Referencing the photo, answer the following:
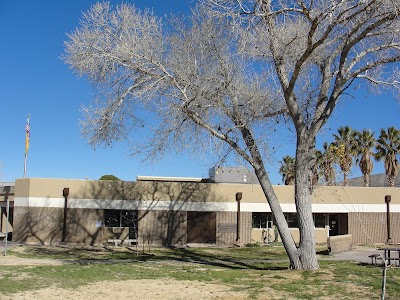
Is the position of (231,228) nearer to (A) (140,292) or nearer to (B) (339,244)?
(B) (339,244)

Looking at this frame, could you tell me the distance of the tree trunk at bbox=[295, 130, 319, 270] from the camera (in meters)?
16.1

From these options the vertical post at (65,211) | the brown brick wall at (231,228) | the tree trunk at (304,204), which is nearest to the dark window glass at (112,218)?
the vertical post at (65,211)

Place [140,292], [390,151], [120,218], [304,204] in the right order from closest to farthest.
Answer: [140,292] < [304,204] < [120,218] < [390,151]

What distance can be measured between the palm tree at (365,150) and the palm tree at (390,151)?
2.37ft

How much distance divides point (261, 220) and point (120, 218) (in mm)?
9165

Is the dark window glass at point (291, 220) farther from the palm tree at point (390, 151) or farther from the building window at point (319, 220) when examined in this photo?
the palm tree at point (390, 151)

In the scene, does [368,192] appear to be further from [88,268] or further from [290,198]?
[88,268]

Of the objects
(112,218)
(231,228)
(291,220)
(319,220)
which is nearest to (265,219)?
(291,220)

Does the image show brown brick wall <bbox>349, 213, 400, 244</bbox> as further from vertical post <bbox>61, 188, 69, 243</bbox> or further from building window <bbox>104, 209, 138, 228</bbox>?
vertical post <bbox>61, 188, 69, 243</bbox>

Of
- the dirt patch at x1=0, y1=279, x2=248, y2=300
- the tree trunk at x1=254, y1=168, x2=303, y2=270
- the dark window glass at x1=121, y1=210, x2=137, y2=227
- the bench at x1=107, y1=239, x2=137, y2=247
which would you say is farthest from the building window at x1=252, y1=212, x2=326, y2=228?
the dirt patch at x1=0, y1=279, x2=248, y2=300

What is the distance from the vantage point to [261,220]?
32844mm

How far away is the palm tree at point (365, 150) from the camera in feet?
144

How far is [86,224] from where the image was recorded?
30.1m

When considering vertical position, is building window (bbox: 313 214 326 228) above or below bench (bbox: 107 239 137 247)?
above
